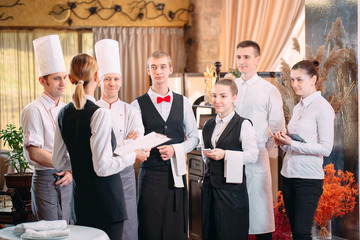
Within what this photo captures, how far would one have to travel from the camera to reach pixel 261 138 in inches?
135

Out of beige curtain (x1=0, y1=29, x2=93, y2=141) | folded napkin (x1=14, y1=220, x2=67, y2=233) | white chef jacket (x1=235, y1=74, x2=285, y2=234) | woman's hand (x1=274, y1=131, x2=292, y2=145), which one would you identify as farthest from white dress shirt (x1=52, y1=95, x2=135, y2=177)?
beige curtain (x1=0, y1=29, x2=93, y2=141)

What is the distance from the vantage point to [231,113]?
3.21 meters

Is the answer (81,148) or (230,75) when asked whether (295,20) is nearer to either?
(230,75)

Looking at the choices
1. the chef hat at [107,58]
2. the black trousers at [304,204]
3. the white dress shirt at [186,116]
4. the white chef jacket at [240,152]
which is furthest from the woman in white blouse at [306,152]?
the chef hat at [107,58]

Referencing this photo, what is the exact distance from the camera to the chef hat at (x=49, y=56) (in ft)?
9.97

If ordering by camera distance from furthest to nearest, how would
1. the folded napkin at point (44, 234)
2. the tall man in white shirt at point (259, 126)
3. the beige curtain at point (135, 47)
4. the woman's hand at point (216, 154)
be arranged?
the beige curtain at point (135, 47) < the tall man in white shirt at point (259, 126) < the woman's hand at point (216, 154) < the folded napkin at point (44, 234)

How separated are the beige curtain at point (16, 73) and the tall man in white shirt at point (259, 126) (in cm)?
387

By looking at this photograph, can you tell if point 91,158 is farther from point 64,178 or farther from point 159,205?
point 159,205

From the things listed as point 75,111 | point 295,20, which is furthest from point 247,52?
point 295,20

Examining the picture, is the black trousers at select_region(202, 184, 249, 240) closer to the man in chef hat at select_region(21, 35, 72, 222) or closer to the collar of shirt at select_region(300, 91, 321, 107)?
the collar of shirt at select_region(300, 91, 321, 107)

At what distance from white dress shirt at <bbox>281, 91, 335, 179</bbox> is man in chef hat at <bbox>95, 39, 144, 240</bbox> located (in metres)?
0.97

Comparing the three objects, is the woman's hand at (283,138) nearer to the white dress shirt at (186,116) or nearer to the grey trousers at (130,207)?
the white dress shirt at (186,116)

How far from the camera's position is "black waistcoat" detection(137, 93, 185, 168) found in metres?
3.24

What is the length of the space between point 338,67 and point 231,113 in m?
1.14
